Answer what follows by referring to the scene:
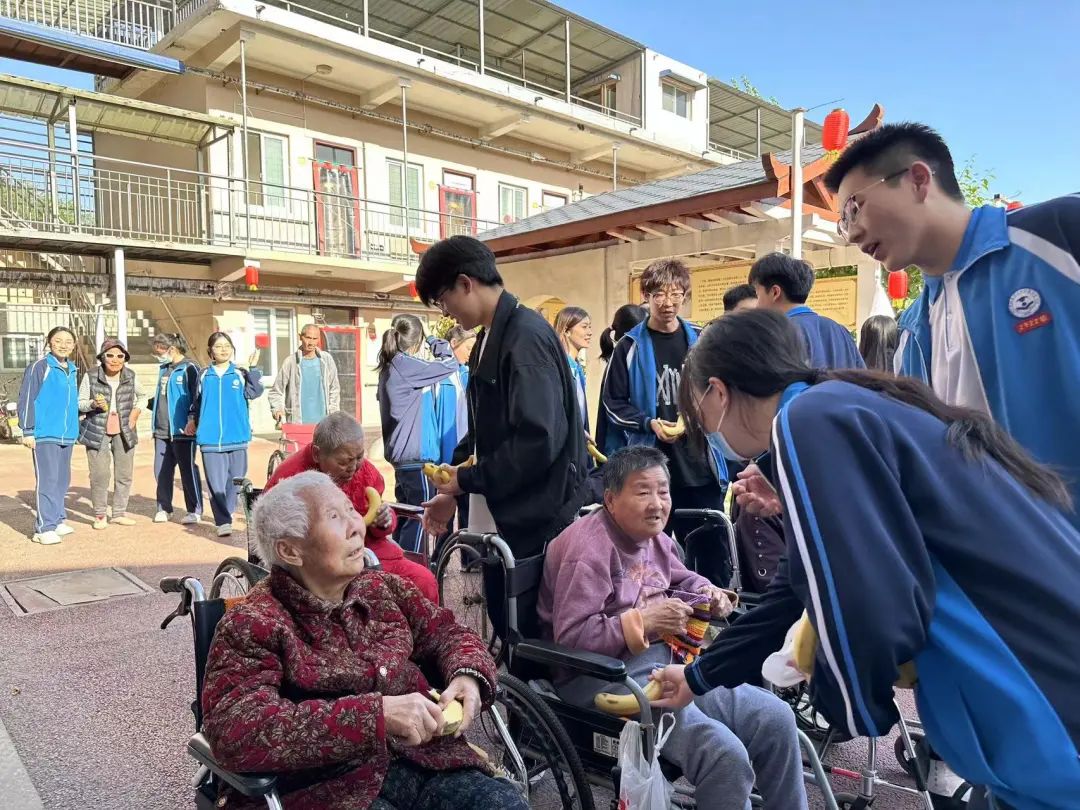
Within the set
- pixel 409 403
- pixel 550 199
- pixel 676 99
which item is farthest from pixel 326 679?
pixel 676 99

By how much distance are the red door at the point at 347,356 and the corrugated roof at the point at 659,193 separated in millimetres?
6321

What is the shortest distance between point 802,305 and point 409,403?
2764mm

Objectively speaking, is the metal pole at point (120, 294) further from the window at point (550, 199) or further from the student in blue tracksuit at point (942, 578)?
the student in blue tracksuit at point (942, 578)

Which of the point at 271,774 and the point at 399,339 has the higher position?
the point at 399,339

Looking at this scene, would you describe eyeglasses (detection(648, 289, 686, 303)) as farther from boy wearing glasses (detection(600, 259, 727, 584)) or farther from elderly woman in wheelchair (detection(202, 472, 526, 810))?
elderly woman in wheelchair (detection(202, 472, 526, 810))

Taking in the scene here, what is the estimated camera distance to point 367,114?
1582 centimetres

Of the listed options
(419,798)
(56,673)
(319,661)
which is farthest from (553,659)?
(56,673)

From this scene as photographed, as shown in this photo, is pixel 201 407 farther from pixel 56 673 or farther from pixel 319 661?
pixel 319 661

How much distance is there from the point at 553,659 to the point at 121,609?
388cm

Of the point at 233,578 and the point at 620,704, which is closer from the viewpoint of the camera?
the point at 620,704

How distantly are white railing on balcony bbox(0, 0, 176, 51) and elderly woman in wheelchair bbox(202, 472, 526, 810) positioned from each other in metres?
15.5

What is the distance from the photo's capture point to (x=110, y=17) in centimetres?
1452

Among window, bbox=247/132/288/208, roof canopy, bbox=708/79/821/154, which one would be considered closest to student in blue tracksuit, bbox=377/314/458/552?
window, bbox=247/132/288/208

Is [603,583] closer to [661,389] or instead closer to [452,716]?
[452,716]
